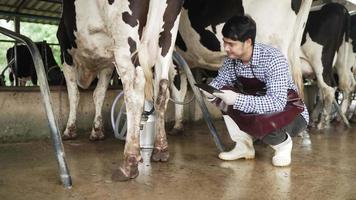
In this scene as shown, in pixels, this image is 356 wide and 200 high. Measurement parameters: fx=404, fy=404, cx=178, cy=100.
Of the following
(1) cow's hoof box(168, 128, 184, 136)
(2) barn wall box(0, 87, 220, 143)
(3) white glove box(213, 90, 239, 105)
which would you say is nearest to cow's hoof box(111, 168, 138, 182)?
(3) white glove box(213, 90, 239, 105)

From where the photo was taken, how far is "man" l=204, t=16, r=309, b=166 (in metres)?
2.85

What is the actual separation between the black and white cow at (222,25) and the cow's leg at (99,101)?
3.28 feet

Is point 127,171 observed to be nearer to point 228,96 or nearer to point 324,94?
point 228,96

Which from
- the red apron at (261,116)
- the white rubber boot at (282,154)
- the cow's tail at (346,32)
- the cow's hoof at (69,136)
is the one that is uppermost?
the cow's tail at (346,32)

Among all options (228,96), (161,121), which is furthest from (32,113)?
(228,96)

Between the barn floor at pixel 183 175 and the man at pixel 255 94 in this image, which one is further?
the man at pixel 255 94

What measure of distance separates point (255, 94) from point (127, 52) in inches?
42.3

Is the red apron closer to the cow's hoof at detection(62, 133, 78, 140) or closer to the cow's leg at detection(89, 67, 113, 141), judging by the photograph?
the cow's leg at detection(89, 67, 113, 141)

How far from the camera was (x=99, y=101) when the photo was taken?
179 inches

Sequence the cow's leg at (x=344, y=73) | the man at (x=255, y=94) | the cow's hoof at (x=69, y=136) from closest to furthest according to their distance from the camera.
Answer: the man at (x=255, y=94)
the cow's hoof at (x=69, y=136)
the cow's leg at (x=344, y=73)

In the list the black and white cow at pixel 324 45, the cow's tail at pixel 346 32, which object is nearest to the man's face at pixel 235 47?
the black and white cow at pixel 324 45

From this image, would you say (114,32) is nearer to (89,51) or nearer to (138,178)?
(138,178)

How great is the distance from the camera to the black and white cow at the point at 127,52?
2.74 metres

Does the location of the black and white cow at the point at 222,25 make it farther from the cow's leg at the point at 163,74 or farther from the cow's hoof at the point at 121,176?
the cow's hoof at the point at 121,176
